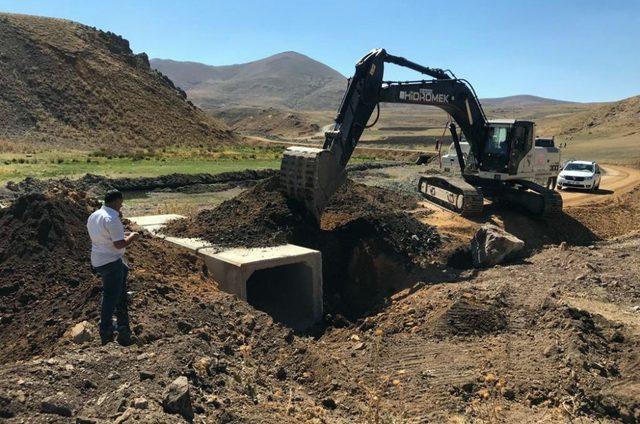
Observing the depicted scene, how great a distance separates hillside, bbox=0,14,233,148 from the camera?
52219mm

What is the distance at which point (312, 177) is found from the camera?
43.5 feet

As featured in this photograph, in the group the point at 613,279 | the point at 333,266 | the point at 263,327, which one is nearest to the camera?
the point at 263,327

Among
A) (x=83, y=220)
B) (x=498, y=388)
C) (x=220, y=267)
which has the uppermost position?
(x=83, y=220)

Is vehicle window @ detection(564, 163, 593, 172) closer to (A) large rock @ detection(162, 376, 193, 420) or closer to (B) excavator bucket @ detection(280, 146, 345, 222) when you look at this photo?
(B) excavator bucket @ detection(280, 146, 345, 222)

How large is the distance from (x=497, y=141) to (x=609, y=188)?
12640 millimetres

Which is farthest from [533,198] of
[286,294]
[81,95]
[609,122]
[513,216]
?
[609,122]

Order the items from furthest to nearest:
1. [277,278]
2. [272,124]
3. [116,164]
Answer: [272,124], [116,164], [277,278]

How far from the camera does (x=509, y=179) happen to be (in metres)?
17.8

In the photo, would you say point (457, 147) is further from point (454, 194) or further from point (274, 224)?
point (274, 224)

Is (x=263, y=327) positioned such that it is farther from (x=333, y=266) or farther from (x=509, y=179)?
(x=509, y=179)

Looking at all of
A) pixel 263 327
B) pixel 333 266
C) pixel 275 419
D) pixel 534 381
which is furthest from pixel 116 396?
pixel 333 266

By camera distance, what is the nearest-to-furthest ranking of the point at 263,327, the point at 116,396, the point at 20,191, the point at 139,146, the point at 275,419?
the point at 116,396 < the point at 275,419 < the point at 263,327 < the point at 20,191 < the point at 139,146

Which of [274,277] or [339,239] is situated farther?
[339,239]

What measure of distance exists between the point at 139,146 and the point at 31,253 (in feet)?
152
